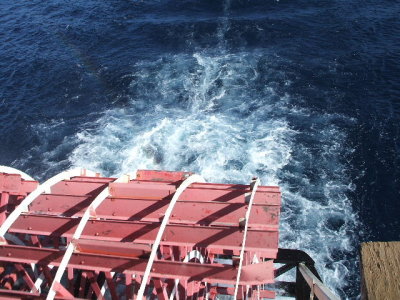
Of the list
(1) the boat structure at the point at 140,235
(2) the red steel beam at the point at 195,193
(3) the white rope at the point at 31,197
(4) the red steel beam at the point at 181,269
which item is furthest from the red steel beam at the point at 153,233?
(2) the red steel beam at the point at 195,193

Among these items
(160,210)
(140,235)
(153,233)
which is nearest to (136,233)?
(140,235)

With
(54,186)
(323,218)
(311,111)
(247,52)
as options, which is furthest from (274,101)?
(54,186)

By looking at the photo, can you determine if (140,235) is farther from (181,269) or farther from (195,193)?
(195,193)

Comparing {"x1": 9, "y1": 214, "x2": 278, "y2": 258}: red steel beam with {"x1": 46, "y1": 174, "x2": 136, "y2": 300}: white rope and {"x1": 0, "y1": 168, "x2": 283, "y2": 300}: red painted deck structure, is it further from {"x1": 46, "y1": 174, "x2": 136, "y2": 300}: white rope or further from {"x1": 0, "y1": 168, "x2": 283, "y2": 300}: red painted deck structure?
{"x1": 46, "y1": 174, "x2": 136, "y2": 300}: white rope

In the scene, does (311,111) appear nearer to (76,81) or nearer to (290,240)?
(290,240)

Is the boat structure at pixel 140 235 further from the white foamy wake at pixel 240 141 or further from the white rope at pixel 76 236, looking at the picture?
the white foamy wake at pixel 240 141

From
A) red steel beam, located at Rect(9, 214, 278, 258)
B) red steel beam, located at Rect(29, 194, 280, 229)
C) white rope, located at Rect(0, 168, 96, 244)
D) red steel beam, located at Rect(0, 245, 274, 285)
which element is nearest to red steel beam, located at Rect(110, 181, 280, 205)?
red steel beam, located at Rect(29, 194, 280, 229)
